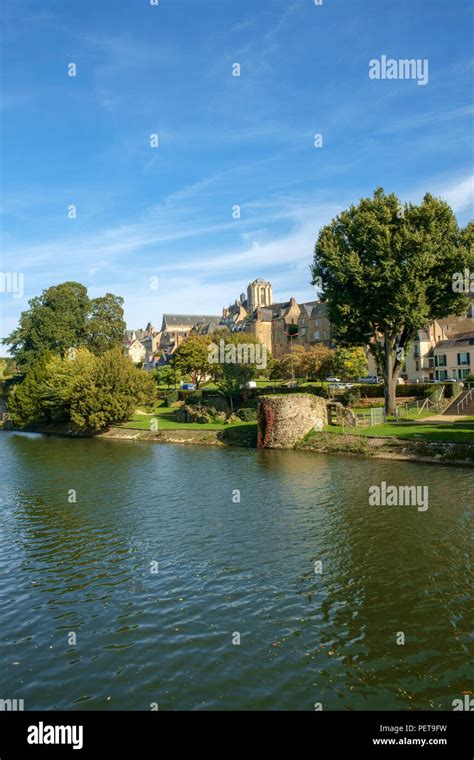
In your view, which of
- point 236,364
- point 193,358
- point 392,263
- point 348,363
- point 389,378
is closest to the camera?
point 392,263

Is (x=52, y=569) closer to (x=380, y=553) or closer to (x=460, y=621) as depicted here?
(x=380, y=553)

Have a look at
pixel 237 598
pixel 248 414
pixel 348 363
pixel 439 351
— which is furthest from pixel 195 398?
pixel 237 598

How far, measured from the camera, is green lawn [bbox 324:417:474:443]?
37.1 meters

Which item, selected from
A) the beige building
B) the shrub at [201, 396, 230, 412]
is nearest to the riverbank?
the shrub at [201, 396, 230, 412]

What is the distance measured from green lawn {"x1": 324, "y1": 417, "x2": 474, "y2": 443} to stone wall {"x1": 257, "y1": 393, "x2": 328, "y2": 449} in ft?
6.11

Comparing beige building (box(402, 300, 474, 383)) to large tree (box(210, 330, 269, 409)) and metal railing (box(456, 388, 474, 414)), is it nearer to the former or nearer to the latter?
metal railing (box(456, 388, 474, 414))

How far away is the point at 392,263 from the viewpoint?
4388cm

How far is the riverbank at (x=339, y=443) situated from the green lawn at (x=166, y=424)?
113 centimetres

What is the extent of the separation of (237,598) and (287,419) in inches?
1227

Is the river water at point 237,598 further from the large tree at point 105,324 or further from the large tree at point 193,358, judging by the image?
the large tree at point 105,324

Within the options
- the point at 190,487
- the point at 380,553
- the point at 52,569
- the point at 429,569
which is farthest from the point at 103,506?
the point at 429,569

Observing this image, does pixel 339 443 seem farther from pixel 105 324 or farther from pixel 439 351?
pixel 105 324

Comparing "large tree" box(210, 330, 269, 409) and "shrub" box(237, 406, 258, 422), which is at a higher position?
"large tree" box(210, 330, 269, 409)

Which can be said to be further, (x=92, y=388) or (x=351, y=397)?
(x=92, y=388)
